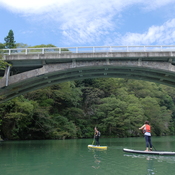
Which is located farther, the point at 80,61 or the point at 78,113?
the point at 78,113

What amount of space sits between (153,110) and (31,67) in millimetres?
37188

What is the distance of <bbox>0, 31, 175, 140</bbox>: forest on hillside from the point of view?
29.3 metres

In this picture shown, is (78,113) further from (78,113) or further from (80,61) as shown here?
(80,61)

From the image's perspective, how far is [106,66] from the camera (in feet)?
59.4

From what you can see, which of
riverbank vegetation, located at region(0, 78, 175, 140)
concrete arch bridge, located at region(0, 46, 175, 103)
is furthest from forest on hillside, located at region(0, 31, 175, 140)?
concrete arch bridge, located at region(0, 46, 175, 103)

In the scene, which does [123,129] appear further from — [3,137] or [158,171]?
[158,171]

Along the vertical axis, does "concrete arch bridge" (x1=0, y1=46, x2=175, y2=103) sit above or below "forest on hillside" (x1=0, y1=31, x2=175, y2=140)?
above

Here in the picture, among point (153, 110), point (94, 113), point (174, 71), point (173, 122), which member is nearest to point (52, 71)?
point (174, 71)

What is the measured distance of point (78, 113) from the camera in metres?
40.3

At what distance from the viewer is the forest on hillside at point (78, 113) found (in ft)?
96.2

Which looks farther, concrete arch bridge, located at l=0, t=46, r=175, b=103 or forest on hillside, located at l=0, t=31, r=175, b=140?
forest on hillside, located at l=0, t=31, r=175, b=140

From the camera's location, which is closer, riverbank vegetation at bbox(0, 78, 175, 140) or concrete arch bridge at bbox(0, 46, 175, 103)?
concrete arch bridge at bbox(0, 46, 175, 103)

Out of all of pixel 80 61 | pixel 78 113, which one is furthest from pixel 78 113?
pixel 80 61

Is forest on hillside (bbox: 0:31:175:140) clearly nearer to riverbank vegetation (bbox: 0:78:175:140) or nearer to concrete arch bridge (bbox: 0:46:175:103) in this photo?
riverbank vegetation (bbox: 0:78:175:140)
